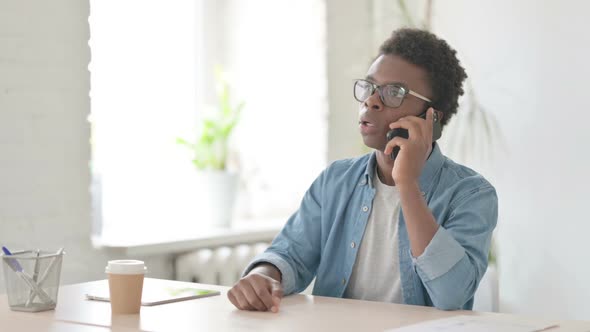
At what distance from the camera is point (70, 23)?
2877 millimetres

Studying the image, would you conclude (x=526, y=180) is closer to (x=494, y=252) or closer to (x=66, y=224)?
(x=494, y=252)

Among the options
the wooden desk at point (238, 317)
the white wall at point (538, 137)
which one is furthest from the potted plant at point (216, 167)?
the wooden desk at point (238, 317)

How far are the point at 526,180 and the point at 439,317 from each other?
2.05 metres

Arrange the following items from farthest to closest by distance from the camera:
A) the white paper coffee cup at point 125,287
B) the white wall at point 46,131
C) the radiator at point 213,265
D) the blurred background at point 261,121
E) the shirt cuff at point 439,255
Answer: the radiator at point 213,265 → the blurred background at point 261,121 → the white wall at point 46,131 → the shirt cuff at point 439,255 → the white paper coffee cup at point 125,287

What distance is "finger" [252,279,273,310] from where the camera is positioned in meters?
1.75

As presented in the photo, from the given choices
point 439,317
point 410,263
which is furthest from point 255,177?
point 439,317

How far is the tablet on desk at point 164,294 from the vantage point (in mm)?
1854

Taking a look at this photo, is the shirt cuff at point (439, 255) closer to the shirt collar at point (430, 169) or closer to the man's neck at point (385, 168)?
the shirt collar at point (430, 169)

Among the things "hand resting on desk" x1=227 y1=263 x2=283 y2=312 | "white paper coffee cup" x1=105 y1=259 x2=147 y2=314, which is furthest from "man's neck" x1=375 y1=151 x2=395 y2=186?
"white paper coffee cup" x1=105 y1=259 x2=147 y2=314

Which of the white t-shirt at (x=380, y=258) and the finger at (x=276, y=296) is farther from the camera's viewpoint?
the white t-shirt at (x=380, y=258)

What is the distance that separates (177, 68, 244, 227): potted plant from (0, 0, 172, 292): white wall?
0.69 m

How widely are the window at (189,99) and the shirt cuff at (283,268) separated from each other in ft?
4.60

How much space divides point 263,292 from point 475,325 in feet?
1.48

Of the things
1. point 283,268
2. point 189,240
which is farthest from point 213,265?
point 283,268
